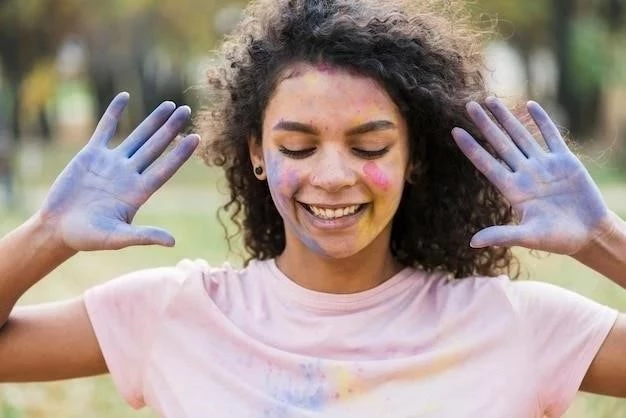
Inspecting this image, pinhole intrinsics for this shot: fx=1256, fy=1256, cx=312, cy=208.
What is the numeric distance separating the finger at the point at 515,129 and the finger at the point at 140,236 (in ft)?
2.50

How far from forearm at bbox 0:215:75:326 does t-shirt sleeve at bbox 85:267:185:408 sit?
15 cm

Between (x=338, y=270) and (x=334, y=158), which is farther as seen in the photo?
(x=338, y=270)

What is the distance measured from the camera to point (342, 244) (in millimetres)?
2799

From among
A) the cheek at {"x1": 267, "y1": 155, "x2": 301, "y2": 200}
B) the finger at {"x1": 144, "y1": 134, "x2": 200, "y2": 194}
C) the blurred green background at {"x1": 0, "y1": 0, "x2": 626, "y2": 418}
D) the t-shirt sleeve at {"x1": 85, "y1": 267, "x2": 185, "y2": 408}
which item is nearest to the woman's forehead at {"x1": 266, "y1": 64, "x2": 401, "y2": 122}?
the cheek at {"x1": 267, "y1": 155, "x2": 301, "y2": 200}

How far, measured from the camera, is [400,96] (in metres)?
2.86

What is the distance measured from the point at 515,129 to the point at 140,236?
0.84 metres

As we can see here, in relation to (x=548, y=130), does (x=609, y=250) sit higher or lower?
lower

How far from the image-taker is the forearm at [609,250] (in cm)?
268

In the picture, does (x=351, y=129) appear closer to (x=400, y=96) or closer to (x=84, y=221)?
(x=400, y=96)

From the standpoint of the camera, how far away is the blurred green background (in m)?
8.57

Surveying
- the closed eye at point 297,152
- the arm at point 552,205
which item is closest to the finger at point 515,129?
the arm at point 552,205

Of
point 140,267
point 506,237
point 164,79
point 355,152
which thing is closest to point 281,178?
point 355,152

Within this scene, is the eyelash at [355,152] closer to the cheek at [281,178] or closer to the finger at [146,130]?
the cheek at [281,178]

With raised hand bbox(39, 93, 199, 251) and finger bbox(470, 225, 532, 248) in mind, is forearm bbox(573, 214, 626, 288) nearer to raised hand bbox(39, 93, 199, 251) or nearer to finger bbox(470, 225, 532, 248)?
finger bbox(470, 225, 532, 248)
